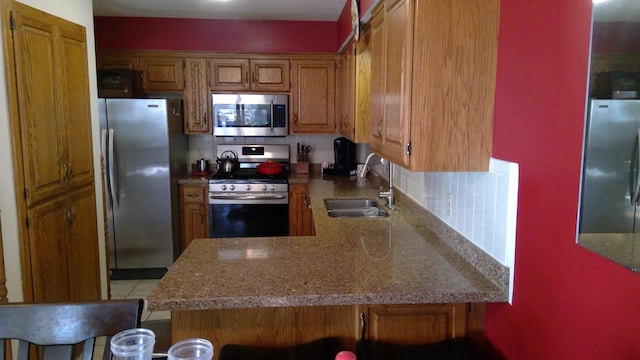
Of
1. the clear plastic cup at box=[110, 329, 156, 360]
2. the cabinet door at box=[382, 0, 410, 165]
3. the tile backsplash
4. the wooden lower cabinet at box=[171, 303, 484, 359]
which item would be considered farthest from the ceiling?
the clear plastic cup at box=[110, 329, 156, 360]

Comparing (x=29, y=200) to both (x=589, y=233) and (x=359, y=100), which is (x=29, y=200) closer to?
(x=359, y=100)

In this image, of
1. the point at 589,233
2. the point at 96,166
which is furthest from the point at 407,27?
the point at 96,166

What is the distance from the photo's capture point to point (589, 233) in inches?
44.7

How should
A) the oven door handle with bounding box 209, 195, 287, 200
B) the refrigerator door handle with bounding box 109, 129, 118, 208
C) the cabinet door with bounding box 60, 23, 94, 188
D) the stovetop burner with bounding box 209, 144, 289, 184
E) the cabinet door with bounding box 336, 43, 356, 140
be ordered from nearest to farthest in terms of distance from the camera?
the cabinet door with bounding box 60, 23, 94, 188 → the cabinet door with bounding box 336, 43, 356, 140 → the refrigerator door handle with bounding box 109, 129, 118, 208 → the oven door handle with bounding box 209, 195, 287, 200 → the stovetop burner with bounding box 209, 144, 289, 184

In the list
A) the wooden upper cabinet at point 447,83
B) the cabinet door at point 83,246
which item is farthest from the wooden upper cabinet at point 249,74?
the wooden upper cabinet at point 447,83

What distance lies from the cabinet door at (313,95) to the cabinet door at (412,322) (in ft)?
10.2

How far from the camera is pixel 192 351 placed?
3.05ft

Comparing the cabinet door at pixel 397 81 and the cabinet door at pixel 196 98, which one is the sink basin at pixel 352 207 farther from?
the cabinet door at pixel 196 98

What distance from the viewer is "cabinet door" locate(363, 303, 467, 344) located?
175cm

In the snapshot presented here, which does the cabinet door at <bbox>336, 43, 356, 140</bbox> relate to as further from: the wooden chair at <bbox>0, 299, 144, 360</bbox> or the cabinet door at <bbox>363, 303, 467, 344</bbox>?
the wooden chair at <bbox>0, 299, 144, 360</bbox>

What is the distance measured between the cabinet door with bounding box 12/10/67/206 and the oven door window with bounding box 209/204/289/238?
1.78 meters

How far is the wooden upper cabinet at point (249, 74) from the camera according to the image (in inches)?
178

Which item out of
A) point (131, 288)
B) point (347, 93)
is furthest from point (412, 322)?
point (131, 288)

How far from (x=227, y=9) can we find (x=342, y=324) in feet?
10.8
